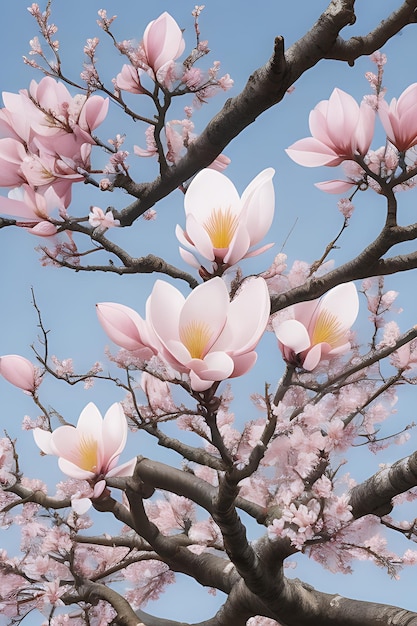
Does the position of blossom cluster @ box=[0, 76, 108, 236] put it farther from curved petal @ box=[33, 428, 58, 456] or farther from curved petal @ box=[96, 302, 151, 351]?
curved petal @ box=[96, 302, 151, 351]

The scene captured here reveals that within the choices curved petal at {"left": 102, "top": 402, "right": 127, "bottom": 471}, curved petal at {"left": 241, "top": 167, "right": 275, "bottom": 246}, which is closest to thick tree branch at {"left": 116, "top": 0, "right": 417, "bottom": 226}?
curved petal at {"left": 241, "top": 167, "right": 275, "bottom": 246}

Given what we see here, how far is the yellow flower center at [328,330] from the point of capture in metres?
0.99

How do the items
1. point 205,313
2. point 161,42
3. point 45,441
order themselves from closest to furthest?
point 205,313 < point 45,441 < point 161,42

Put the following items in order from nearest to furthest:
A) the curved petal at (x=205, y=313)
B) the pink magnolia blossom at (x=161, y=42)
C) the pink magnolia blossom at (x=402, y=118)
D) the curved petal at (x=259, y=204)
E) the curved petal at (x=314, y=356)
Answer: the curved petal at (x=205, y=313) → the curved petal at (x=259, y=204) → the curved petal at (x=314, y=356) → the pink magnolia blossom at (x=402, y=118) → the pink magnolia blossom at (x=161, y=42)

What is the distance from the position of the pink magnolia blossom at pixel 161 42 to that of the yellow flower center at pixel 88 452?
3.41ft

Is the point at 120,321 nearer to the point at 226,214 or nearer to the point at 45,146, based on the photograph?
the point at 226,214

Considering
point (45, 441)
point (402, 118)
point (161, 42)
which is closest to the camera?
point (45, 441)

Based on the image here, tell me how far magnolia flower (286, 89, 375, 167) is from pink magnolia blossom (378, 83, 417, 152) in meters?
0.03

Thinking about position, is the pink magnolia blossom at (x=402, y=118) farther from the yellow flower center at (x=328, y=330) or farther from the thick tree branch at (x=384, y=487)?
the thick tree branch at (x=384, y=487)

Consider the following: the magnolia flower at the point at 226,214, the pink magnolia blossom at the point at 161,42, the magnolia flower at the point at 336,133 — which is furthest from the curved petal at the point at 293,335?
the pink magnolia blossom at the point at 161,42

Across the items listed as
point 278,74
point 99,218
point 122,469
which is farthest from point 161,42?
point 122,469

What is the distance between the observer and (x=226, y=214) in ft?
2.90

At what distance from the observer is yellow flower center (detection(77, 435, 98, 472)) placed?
107 cm

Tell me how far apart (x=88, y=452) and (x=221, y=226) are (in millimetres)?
417
